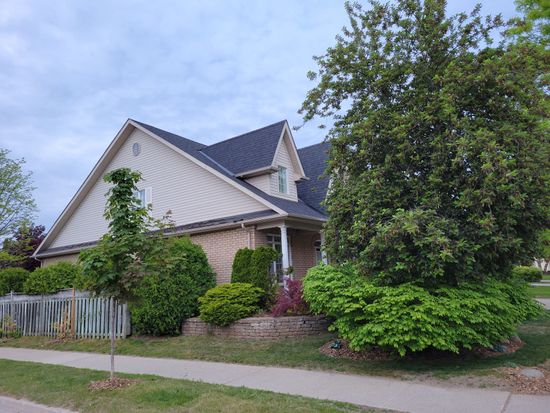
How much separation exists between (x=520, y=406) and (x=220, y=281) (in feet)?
34.0

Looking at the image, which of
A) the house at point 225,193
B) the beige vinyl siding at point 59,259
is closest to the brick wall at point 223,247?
the house at point 225,193

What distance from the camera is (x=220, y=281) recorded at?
1454 centimetres

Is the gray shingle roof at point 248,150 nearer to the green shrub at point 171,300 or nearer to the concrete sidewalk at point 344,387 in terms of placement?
the green shrub at point 171,300

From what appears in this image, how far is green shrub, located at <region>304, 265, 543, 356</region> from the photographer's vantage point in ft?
22.8

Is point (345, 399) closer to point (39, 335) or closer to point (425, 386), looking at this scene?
point (425, 386)

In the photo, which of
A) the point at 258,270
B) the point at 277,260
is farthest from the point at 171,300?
the point at 277,260

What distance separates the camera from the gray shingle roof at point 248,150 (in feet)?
53.1

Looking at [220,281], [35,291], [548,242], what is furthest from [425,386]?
[35,291]

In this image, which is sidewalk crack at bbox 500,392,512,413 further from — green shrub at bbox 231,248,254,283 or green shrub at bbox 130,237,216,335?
green shrub at bbox 130,237,216,335

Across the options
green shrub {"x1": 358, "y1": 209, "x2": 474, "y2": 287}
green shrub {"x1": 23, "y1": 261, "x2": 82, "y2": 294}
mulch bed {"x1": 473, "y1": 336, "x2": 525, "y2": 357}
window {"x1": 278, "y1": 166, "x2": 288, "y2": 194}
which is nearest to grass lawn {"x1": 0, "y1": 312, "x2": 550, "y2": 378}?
mulch bed {"x1": 473, "y1": 336, "x2": 525, "y2": 357}

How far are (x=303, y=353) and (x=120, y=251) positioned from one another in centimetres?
438

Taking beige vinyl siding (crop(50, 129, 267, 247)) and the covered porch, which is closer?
the covered porch

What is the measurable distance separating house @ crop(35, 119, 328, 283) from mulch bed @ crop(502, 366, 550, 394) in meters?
7.75

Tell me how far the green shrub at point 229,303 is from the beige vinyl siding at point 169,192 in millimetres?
3242
